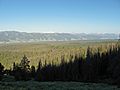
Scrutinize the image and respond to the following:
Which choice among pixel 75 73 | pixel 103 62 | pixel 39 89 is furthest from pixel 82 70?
pixel 39 89

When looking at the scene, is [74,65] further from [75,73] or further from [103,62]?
Result: [103,62]

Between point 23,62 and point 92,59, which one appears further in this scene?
point 92,59

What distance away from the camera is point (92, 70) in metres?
108

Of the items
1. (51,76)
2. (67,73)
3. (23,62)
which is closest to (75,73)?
(67,73)

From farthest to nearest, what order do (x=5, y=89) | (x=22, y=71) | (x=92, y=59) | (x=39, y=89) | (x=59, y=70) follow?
1. (x=92, y=59)
2. (x=59, y=70)
3. (x=22, y=71)
4. (x=39, y=89)
5. (x=5, y=89)

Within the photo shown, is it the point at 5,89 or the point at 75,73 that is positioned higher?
the point at 5,89

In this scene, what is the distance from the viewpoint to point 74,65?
114 m

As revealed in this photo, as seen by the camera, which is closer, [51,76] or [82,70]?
[51,76]

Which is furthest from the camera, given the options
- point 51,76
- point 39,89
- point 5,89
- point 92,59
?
point 92,59

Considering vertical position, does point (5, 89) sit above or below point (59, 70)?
above

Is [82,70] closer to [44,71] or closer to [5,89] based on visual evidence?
[44,71]

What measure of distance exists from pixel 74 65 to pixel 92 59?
10.4 meters

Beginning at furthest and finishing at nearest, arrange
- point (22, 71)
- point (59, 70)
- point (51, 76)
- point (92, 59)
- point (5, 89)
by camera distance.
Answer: point (92, 59)
point (59, 70)
point (51, 76)
point (22, 71)
point (5, 89)

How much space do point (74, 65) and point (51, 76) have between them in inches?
616
